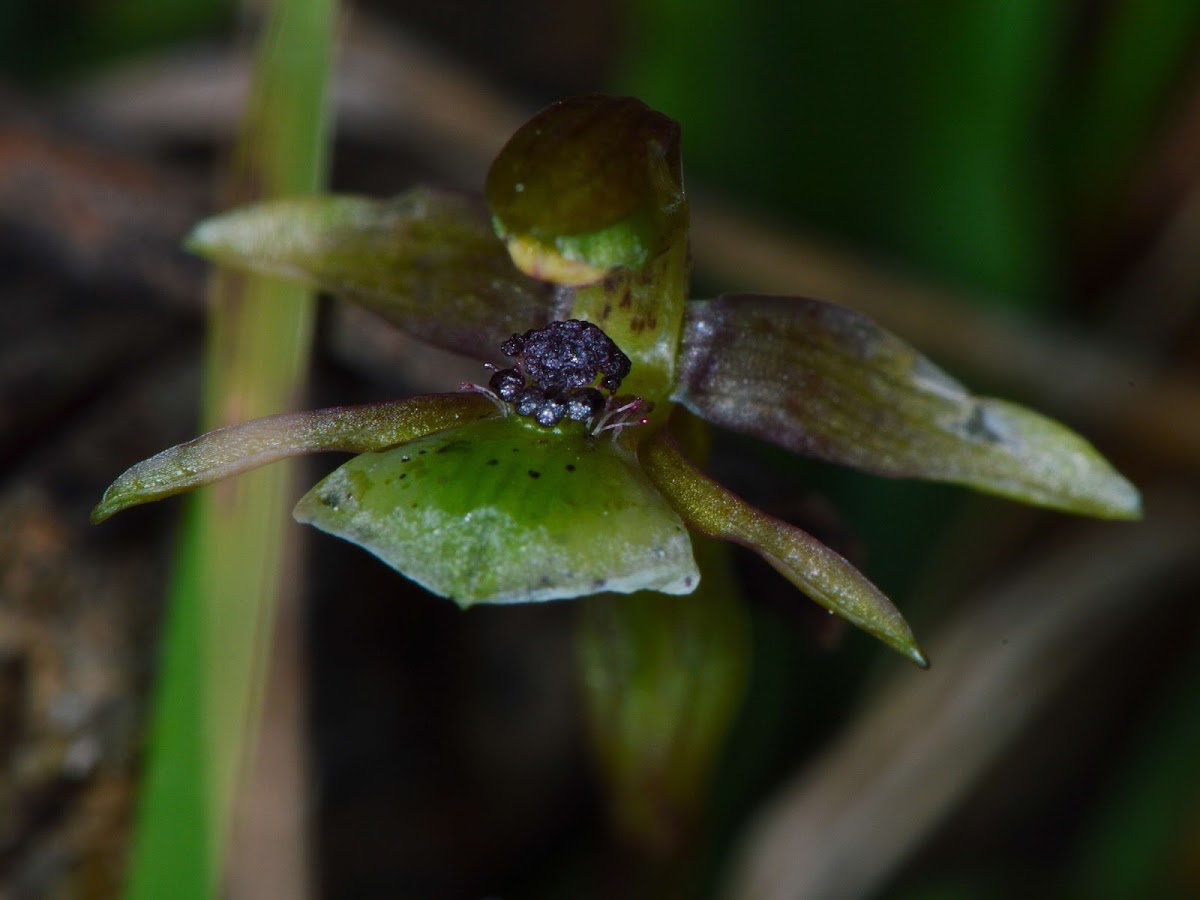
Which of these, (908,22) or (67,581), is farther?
(908,22)

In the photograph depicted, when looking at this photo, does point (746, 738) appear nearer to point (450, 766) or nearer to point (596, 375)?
point (450, 766)

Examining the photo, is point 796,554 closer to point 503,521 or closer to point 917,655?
point 917,655

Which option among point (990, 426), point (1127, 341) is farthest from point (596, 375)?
point (1127, 341)

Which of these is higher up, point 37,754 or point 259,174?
point 259,174

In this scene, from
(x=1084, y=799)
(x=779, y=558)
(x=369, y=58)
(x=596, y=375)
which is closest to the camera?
(x=779, y=558)

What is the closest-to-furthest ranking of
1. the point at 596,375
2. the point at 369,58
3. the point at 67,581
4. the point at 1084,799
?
the point at 596,375 < the point at 67,581 < the point at 369,58 < the point at 1084,799

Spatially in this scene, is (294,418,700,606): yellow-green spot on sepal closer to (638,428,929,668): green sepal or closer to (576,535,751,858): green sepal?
(638,428,929,668): green sepal

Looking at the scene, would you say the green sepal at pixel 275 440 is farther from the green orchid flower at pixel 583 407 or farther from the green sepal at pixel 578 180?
the green sepal at pixel 578 180

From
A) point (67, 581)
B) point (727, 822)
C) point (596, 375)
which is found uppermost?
point (596, 375)

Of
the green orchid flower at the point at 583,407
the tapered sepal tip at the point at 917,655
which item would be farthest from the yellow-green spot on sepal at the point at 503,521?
the tapered sepal tip at the point at 917,655
